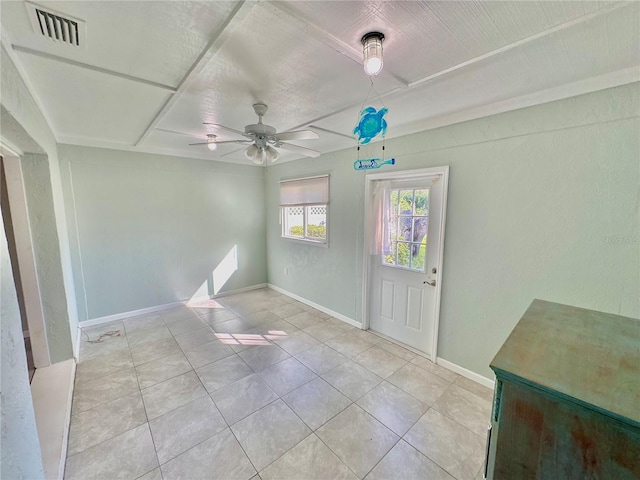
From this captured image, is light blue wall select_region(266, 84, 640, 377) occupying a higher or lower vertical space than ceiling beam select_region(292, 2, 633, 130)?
lower

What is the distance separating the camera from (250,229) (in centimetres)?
489

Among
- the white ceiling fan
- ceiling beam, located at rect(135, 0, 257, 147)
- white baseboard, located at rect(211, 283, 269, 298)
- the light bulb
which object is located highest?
ceiling beam, located at rect(135, 0, 257, 147)

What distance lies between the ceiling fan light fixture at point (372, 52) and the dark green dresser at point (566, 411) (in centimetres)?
129

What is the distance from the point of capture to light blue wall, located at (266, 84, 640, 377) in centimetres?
165

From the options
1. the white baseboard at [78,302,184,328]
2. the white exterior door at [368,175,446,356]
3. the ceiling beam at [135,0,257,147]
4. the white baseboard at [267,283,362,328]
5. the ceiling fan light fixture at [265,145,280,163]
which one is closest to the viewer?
the ceiling beam at [135,0,257,147]

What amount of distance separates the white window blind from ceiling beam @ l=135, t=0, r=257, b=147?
209 cm

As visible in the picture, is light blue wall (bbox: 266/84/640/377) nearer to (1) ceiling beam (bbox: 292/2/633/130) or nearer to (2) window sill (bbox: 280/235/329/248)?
(1) ceiling beam (bbox: 292/2/633/130)

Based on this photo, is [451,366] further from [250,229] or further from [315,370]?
[250,229]

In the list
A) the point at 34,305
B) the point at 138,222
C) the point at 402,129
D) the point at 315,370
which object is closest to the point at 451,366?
the point at 315,370

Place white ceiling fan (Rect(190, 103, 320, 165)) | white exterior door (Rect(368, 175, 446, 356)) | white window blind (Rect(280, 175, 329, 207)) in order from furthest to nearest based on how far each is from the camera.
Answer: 1. white window blind (Rect(280, 175, 329, 207))
2. white exterior door (Rect(368, 175, 446, 356))
3. white ceiling fan (Rect(190, 103, 320, 165))

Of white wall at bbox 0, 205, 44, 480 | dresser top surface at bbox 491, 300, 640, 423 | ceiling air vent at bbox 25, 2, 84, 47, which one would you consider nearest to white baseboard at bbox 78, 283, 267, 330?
white wall at bbox 0, 205, 44, 480

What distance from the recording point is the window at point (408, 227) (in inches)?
108

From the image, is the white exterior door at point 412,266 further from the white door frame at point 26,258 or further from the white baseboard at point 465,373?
the white door frame at point 26,258

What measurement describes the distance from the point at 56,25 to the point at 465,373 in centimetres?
367
